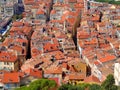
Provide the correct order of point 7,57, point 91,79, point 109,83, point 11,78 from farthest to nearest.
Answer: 1. point 7,57
2. point 11,78
3. point 91,79
4. point 109,83

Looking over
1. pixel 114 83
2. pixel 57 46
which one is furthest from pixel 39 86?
pixel 57 46

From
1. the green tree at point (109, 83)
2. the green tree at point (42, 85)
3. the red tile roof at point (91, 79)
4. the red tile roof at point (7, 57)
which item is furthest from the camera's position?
the red tile roof at point (7, 57)

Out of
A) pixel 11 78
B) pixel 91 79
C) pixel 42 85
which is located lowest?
pixel 91 79

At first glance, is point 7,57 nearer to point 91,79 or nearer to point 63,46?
point 63,46

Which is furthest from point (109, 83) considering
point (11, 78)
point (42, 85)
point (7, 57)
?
point (7, 57)

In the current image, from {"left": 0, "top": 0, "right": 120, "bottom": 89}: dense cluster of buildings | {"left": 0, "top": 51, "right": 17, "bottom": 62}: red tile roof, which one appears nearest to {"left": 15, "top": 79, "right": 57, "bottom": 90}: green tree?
{"left": 0, "top": 0, "right": 120, "bottom": 89}: dense cluster of buildings

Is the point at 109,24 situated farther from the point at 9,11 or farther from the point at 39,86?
the point at 39,86

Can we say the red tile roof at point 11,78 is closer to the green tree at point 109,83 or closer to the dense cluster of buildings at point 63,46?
the dense cluster of buildings at point 63,46

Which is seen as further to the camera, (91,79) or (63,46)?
(63,46)

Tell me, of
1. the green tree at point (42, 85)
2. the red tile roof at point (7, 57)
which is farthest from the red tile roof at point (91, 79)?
the red tile roof at point (7, 57)
